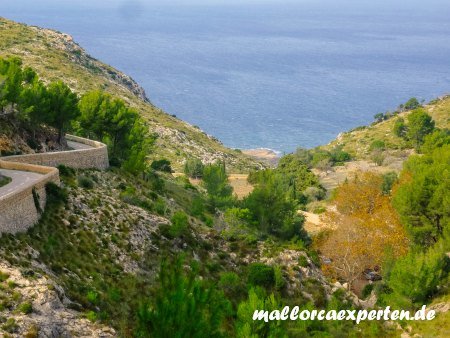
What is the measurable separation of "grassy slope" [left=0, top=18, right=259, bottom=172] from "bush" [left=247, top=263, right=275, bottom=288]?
66837mm

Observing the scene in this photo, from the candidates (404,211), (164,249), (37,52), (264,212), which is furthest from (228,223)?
(37,52)

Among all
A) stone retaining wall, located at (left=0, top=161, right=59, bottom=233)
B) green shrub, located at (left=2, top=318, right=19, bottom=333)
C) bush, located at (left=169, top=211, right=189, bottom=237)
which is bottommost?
bush, located at (left=169, top=211, right=189, bottom=237)

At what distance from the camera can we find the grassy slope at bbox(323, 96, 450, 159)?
426 feet

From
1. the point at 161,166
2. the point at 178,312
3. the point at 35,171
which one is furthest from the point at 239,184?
the point at 178,312

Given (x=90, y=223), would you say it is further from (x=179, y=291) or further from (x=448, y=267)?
(x=448, y=267)

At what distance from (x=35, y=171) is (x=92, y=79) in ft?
296

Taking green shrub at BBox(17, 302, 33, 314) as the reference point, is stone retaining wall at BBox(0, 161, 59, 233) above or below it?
above

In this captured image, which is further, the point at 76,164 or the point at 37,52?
the point at 37,52

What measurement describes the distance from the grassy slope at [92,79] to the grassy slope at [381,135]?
24688 millimetres

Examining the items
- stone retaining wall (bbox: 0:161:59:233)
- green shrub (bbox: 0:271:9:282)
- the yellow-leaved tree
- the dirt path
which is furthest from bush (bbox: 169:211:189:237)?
the dirt path

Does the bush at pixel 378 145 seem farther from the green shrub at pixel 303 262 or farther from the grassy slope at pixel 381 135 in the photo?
the green shrub at pixel 303 262

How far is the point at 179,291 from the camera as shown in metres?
23.6

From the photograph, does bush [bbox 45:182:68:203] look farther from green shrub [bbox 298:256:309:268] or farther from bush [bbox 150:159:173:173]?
bush [bbox 150:159:173:173]

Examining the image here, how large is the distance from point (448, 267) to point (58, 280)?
32.7 meters
